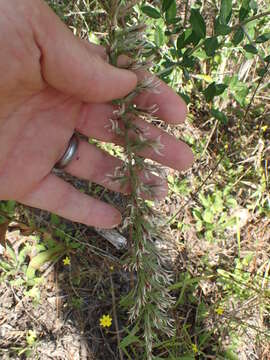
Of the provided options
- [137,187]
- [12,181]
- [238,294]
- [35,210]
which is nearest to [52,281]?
[35,210]

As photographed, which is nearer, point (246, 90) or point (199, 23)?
point (199, 23)

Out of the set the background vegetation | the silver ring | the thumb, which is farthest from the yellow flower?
the thumb

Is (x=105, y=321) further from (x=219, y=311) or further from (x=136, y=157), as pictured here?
(x=136, y=157)

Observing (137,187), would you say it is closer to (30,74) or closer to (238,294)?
(30,74)

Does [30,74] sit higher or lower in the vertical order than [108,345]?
higher

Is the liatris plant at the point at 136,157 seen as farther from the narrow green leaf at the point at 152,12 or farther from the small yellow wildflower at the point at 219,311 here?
the small yellow wildflower at the point at 219,311

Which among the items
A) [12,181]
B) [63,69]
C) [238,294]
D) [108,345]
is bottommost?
[108,345]

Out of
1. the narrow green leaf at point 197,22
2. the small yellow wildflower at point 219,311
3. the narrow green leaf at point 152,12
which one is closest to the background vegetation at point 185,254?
the small yellow wildflower at point 219,311

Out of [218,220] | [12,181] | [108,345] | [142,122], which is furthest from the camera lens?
[218,220]
